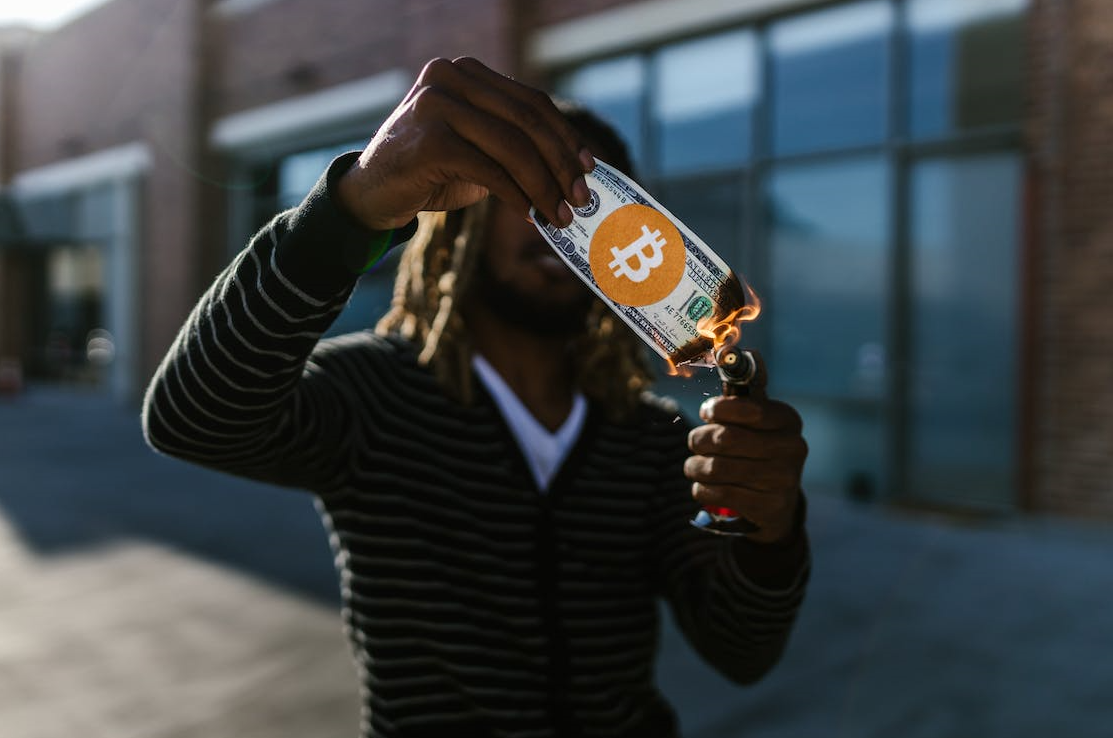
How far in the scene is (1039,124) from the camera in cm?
654

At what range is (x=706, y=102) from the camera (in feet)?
28.6

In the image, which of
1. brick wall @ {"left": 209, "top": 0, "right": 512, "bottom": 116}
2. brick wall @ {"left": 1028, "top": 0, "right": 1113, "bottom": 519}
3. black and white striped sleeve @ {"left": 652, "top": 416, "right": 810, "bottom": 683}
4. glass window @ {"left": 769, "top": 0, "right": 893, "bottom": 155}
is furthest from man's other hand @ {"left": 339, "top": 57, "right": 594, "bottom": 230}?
brick wall @ {"left": 209, "top": 0, "right": 512, "bottom": 116}

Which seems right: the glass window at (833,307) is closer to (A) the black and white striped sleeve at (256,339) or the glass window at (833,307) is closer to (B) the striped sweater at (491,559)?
(B) the striped sweater at (491,559)

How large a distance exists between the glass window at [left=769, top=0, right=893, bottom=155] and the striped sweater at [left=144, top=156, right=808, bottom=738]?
668cm

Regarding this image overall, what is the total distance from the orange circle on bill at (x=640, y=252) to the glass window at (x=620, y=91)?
8227 mm

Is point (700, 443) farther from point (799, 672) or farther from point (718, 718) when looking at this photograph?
point (799, 672)

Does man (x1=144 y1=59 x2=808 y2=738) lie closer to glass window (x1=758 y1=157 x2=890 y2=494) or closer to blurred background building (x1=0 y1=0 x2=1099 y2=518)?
blurred background building (x1=0 y1=0 x2=1099 y2=518)

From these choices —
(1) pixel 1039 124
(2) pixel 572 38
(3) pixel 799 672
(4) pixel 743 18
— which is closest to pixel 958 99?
(1) pixel 1039 124

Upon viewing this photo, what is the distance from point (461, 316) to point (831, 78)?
6.88m

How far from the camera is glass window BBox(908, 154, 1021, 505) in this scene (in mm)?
6840

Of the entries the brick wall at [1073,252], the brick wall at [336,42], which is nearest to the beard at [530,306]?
the brick wall at [1073,252]

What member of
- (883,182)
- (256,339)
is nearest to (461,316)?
(256,339)

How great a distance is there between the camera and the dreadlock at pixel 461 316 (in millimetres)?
1767

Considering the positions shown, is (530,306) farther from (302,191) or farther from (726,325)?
(302,191)
